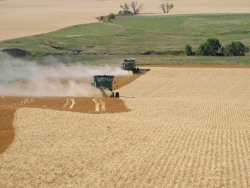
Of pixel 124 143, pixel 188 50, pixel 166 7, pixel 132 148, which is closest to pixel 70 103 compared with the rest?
pixel 124 143

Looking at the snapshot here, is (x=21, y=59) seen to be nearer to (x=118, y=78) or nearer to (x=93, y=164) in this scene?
(x=118, y=78)

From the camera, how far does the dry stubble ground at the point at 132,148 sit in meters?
18.4

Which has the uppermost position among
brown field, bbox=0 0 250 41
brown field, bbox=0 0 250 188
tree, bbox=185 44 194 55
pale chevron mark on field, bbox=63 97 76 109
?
brown field, bbox=0 0 250 41

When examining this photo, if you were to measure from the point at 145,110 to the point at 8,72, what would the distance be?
3139 centimetres

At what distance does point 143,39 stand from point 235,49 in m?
27.0

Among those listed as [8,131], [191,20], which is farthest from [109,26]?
[8,131]

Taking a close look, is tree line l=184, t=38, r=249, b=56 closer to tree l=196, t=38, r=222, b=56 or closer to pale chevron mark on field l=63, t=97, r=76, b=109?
tree l=196, t=38, r=222, b=56

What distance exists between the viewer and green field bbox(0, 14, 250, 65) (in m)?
81.4

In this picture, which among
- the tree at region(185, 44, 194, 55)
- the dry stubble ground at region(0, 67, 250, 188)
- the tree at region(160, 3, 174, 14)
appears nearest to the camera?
the dry stubble ground at region(0, 67, 250, 188)

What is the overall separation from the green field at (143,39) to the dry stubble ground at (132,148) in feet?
149

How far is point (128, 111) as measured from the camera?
32.9 metres

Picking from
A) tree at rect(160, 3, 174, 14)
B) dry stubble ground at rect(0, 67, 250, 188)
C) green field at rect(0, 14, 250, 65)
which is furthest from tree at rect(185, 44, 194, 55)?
tree at rect(160, 3, 174, 14)

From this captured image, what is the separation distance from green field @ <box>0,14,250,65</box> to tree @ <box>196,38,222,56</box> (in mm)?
3813

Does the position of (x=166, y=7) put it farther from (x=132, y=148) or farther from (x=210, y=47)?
(x=132, y=148)
